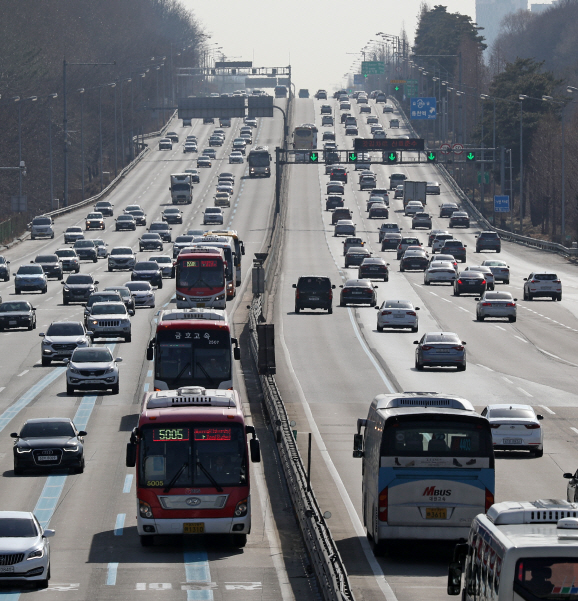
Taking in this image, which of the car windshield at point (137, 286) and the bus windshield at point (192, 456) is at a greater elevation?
the bus windshield at point (192, 456)

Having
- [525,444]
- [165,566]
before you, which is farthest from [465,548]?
[525,444]

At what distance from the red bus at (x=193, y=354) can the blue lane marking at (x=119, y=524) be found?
29.6ft

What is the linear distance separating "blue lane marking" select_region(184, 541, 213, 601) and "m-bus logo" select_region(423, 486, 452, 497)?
134 inches

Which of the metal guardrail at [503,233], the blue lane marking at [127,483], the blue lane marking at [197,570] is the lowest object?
the metal guardrail at [503,233]

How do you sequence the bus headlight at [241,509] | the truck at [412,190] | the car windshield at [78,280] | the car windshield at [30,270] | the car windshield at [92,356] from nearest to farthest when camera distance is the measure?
the bus headlight at [241,509] → the car windshield at [92,356] → the car windshield at [78,280] → the car windshield at [30,270] → the truck at [412,190]

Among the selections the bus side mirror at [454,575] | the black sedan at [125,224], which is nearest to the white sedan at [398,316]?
the bus side mirror at [454,575]

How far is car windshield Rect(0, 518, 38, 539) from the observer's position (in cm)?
1903

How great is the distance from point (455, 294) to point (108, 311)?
82.7ft

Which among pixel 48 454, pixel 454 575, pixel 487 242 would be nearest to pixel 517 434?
pixel 48 454

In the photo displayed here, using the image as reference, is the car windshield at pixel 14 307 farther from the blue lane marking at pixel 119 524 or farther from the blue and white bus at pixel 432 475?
the blue and white bus at pixel 432 475

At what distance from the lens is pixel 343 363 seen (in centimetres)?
5128

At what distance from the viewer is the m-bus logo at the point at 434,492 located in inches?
797

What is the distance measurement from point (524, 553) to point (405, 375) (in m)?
36.5

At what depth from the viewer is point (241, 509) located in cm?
2186
